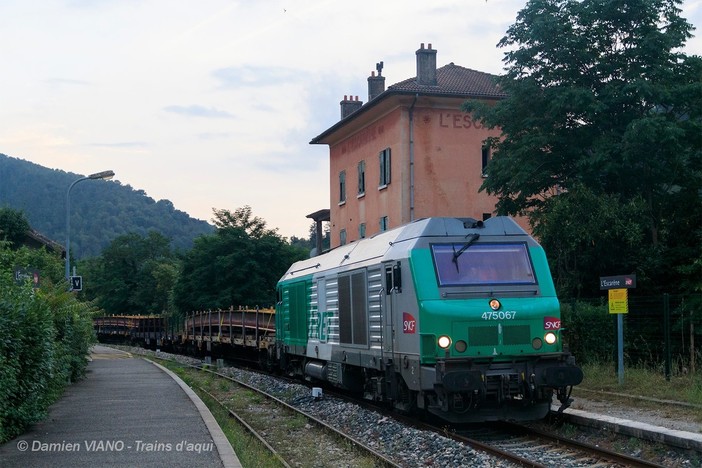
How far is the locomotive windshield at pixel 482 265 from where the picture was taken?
13.9 m

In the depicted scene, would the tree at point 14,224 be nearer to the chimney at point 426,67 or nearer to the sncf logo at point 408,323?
the chimney at point 426,67

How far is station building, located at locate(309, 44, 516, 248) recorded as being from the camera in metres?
37.2

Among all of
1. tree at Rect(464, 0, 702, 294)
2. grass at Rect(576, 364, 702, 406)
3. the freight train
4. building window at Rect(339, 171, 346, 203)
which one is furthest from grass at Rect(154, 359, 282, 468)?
building window at Rect(339, 171, 346, 203)

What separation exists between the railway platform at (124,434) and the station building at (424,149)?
62.3 feet

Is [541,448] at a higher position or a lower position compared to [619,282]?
lower

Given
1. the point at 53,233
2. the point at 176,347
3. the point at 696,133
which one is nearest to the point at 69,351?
the point at 696,133

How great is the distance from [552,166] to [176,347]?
98.1ft

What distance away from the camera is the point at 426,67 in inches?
1518

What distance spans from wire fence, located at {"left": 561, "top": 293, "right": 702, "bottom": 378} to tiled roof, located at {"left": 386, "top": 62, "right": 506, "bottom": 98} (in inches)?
660

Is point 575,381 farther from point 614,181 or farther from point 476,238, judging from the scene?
point 614,181

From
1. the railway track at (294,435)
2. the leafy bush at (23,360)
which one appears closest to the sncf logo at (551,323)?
the railway track at (294,435)

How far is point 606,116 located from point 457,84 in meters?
14.8

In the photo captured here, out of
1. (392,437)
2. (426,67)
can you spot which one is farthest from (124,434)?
(426,67)

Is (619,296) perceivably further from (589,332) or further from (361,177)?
(361,177)
